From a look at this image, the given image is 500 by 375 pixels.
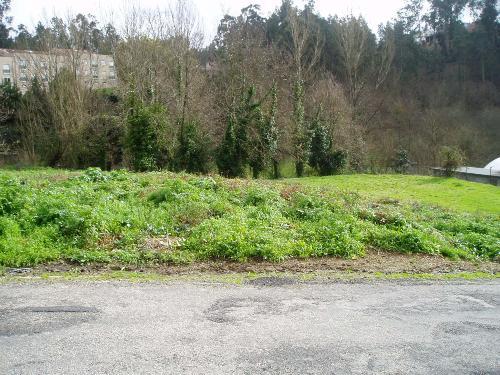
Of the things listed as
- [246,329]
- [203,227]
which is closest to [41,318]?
[246,329]

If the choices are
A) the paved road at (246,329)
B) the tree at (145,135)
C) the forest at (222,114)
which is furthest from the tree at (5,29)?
the paved road at (246,329)

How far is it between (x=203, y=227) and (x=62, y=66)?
3435 centimetres

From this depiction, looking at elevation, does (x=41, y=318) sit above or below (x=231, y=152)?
below

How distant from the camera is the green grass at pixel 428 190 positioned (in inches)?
762

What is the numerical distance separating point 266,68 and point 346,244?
30.9 metres

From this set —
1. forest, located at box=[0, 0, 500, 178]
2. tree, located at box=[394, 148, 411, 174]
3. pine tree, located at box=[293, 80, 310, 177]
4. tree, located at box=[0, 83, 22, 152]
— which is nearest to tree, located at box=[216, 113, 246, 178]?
forest, located at box=[0, 0, 500, 178]

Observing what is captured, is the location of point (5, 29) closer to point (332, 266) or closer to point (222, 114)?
point (222, 114)

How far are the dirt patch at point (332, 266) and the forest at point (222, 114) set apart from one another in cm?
2302

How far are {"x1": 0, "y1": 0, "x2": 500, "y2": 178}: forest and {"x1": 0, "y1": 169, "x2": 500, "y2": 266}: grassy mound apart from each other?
19.4m

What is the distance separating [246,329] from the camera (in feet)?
19.5

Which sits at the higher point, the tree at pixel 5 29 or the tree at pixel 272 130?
the tree at pixel 5 29

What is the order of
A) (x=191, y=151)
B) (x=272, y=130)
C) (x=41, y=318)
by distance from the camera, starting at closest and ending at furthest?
(x=41, y=318) → (x=191, y=151) → (x=272, y=130)

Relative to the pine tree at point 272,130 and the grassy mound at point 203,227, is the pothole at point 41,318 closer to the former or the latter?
the grassy mound at point 203,227

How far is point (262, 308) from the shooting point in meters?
6.71
